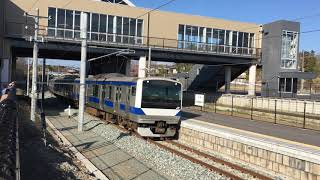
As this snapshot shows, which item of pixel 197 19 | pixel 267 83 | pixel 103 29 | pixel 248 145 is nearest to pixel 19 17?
pixel 103 29

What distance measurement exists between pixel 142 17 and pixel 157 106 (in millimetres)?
25339

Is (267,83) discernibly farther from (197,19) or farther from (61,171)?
(61,171)

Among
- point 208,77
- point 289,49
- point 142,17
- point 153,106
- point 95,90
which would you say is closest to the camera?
point 153,106

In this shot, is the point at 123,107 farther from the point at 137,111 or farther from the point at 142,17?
the point at 142,17

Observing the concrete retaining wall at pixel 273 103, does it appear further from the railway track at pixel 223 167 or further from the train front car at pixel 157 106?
the railway track at pixel 223 167

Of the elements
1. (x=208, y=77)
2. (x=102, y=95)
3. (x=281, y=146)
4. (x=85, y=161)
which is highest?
(x=208, y=77)

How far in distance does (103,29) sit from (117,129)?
2107 centimetres

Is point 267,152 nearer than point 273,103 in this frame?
Yes

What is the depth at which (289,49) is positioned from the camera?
48906 millimetres

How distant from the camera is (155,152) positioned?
657 inches

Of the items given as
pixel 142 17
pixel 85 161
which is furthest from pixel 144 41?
pixel 85 161

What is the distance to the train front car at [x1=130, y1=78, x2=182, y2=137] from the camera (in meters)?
20.6

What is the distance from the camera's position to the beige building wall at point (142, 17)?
4003 centimetres

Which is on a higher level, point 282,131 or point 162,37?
point 162,37
